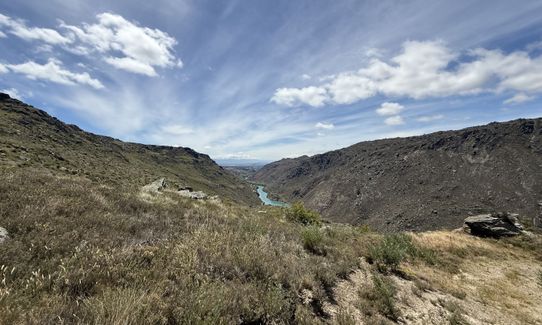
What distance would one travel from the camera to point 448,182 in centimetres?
13812

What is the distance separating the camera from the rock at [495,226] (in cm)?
1661

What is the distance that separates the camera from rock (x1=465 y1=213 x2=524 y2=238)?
16609 millimetres

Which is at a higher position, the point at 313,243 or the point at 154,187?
Result: the point at 154,187

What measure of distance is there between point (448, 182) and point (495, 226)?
468ft

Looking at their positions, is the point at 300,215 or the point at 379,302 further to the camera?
the point at 300,215

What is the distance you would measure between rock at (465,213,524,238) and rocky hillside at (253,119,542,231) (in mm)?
105879

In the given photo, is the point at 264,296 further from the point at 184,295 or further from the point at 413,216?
the point at 413,216

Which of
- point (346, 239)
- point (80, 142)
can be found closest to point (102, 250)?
point (346, 239)

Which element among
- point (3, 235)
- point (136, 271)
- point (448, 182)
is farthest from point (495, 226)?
point (448, 182)

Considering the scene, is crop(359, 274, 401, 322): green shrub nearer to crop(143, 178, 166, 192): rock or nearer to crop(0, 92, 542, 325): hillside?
crop(0, 92, 542, 325): hillside

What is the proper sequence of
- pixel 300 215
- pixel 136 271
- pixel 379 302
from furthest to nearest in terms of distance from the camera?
pixel 300 215 → pixel 379 302 → pixel 136 271

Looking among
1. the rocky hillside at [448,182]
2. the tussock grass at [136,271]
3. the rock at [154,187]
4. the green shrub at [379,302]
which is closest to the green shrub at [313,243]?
the tussock grass at [136,271]

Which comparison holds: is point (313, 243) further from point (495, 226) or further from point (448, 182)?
A: point (448, 182)

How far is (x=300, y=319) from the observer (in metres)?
4.21
